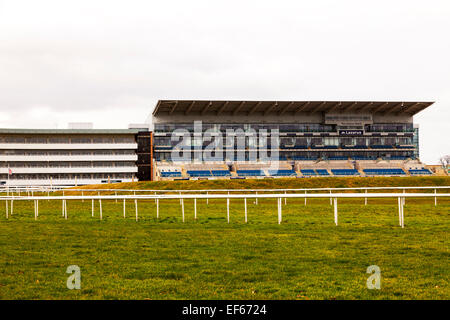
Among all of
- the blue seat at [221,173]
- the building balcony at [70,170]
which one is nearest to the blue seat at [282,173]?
the blue seat at [221,173]

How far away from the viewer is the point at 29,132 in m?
72.1

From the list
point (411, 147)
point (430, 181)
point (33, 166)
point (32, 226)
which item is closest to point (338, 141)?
point (411, 147)

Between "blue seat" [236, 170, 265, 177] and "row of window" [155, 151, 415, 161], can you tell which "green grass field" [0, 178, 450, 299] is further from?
"row of window" [155, 151, 415, 161]

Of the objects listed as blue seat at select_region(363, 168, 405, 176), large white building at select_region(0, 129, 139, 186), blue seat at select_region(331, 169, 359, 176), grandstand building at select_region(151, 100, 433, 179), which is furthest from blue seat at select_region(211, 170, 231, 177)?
blue seat at select_region(363, 168, 405, 176)

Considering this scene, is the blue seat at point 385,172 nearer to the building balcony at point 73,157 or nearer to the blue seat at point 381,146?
the blue seat at point 381,146

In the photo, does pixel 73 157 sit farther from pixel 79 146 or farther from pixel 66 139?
pixel 66 139

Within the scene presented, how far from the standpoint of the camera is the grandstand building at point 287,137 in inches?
2736

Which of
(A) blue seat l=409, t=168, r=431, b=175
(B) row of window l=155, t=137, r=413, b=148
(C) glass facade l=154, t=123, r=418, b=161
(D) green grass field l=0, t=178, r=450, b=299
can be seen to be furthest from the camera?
(B) row of window l=155, t=137, r=413, b=148

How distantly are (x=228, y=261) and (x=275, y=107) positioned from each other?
2631 inches

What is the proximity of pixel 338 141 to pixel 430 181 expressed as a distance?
34435 millimetres

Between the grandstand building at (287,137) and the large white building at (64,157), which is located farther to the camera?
the large white building at (64,157)

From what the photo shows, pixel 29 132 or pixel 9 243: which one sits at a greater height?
pixel 29 132

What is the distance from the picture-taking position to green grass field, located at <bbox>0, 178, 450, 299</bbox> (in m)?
5.64
